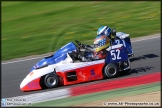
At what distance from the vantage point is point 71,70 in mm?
8898

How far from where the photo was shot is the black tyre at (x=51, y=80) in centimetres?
885

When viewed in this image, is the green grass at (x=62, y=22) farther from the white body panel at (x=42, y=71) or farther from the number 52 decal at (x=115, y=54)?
the number 52 decal at (x=115, y=54)

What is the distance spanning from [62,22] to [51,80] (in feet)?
29.1

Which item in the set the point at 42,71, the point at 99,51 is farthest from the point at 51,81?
the point at 99,51

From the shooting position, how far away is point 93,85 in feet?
28.7

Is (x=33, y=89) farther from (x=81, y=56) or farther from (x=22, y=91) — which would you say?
(x=81, y=56)

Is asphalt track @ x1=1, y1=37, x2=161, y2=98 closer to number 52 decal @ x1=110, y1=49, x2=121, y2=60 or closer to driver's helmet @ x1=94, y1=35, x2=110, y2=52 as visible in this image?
number 52 decal @ x1=110, y1=49, x2=121, y2=60

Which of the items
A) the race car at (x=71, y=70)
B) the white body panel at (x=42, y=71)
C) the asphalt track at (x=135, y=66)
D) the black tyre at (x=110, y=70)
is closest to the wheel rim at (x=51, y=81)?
the race car at (x=71, y=70)

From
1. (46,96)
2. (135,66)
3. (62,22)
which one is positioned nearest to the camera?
(46,96)

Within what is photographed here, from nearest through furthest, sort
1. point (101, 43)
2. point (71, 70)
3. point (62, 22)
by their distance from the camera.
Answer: point (71, 70) → point (101, 43) → point (62, 22)

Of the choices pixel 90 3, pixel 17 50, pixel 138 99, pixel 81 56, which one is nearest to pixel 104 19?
pixel 90 3

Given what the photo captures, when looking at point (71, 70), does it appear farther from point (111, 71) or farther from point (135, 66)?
point (135, 66)

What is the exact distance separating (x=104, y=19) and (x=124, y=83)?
8.59 meters

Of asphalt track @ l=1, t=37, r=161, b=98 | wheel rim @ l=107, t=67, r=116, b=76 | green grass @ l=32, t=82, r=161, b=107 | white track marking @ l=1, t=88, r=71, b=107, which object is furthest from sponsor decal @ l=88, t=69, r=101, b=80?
green grass @ l=32, t=82, r=161, b=107
